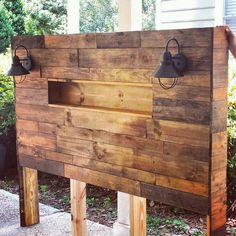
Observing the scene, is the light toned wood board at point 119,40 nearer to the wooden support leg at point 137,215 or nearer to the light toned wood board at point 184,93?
the light toned wood board at point 184,93

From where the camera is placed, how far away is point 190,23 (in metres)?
3.87

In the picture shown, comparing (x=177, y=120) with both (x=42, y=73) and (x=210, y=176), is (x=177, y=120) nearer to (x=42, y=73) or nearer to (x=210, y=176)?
(x=210, y=176)

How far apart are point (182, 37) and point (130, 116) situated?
23.8 inches

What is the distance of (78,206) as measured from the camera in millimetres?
3355

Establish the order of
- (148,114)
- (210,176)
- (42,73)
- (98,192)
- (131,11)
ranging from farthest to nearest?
(98,192)
(42,73)
(131,11)
(148,114)
(210,176)

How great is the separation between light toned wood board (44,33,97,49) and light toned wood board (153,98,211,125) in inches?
24.8

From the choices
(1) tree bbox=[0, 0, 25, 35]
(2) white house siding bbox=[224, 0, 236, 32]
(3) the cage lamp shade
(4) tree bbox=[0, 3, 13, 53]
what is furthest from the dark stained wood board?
(1) tree bbox=[0, 0, 25, 35]

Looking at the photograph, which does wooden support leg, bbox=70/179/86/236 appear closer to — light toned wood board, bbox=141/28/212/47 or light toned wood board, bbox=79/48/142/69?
light toned wood board, bbox=79/48/142/69

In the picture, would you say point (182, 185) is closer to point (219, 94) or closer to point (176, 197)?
point (176, 197)

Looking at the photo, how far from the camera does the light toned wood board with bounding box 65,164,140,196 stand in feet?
9.40

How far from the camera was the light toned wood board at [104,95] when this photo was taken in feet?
9.28

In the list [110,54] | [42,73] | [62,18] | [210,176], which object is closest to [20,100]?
[42,73]

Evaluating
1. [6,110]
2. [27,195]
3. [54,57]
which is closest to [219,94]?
[54,57]

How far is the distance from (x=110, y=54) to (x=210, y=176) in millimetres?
973
